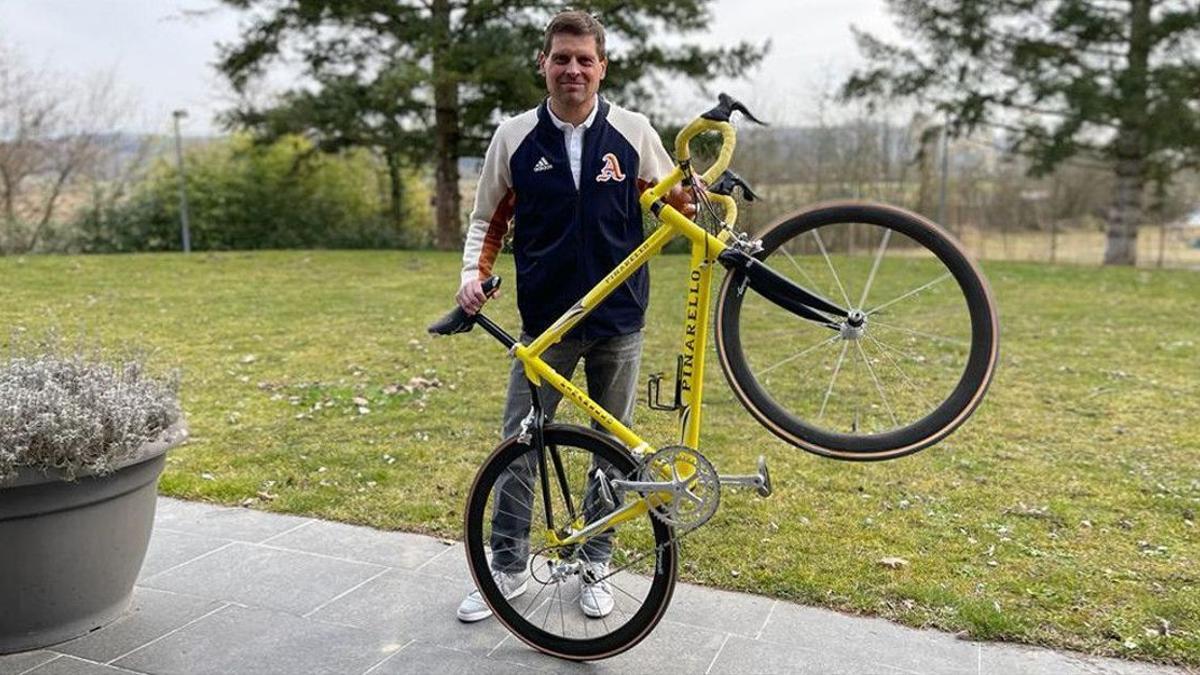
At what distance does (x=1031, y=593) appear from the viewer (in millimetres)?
2975

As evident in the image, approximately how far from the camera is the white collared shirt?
2.50 meters

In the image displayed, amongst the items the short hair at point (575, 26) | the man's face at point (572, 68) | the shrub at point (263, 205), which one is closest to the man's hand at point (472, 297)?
the man's face at point (572, 68)

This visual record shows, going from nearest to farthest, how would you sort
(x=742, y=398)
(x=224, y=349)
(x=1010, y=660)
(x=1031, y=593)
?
(x=742, y=398) → (x=1010, y=660) → (x=1031, y=593) → (x=224, y=349)

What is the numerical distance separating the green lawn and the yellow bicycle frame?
83 centimetres

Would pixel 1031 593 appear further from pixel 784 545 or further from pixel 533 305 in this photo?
pixel 533 305

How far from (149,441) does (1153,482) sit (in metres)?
4.21

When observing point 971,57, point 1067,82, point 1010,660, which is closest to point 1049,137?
→ point 1067,82

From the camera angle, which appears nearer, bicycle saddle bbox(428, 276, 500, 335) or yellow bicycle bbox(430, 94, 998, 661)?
yellow bicycle bbox(430, 94, 998, 661)

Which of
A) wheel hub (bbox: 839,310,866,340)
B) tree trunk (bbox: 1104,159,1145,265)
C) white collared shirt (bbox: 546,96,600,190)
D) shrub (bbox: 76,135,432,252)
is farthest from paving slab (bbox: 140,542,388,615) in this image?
tree trunk (bbox: 1104,159,1145,265)

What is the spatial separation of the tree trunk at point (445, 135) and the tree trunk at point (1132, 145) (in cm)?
1037

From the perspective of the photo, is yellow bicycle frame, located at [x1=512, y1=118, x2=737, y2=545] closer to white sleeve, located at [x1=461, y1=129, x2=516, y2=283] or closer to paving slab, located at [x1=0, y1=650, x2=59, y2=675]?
white sleeve, located at [x1=461, y1=129, x2=516, y2=283]

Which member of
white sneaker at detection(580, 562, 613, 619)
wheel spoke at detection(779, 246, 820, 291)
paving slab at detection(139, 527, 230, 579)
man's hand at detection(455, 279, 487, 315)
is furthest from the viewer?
paving slab at detection(139, 527, 230, 579)

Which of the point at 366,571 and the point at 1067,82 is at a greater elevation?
the point at 1067,82

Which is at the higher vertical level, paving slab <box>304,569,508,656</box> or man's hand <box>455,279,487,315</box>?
man's hand <box>455,279,487,315</box>
